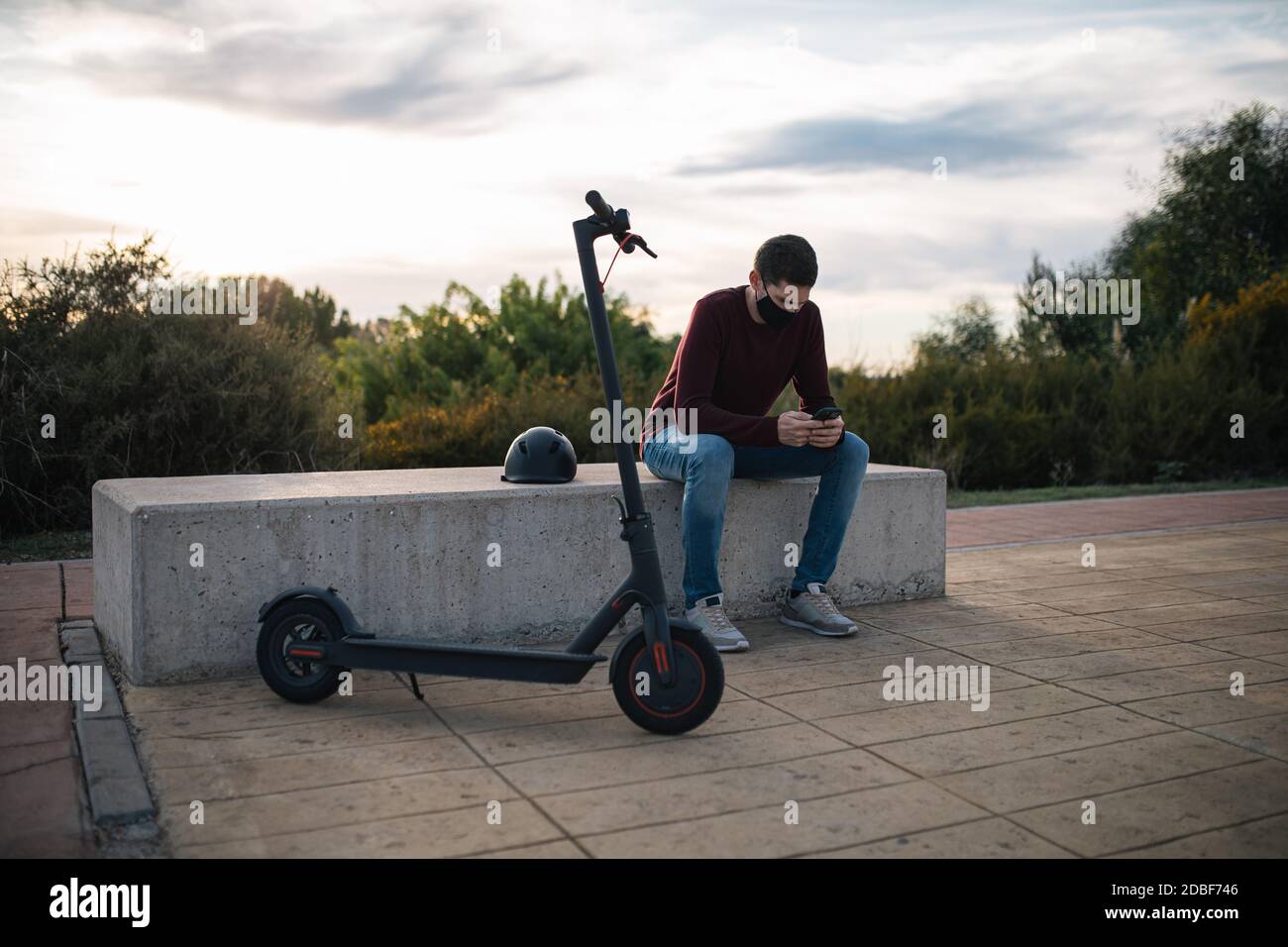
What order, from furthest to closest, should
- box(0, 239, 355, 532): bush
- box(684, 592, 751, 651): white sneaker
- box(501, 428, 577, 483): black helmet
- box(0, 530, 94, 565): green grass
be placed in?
box(0, 239, 355, 532): bush < box(0, 530, 94, 565): green grass < box(501, 428, 577, 483): black helmet < box(684, 592, 751, 651): white sneaker

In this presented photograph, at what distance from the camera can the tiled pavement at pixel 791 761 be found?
2.45 meters

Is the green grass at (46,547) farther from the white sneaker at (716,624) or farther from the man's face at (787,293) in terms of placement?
the man's face at (787,293)

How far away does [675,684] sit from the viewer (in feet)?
10.2

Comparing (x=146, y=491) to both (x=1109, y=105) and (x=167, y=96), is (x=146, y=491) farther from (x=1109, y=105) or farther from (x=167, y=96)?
(x=1109, y=105)

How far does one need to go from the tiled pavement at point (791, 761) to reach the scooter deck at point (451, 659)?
152 mm

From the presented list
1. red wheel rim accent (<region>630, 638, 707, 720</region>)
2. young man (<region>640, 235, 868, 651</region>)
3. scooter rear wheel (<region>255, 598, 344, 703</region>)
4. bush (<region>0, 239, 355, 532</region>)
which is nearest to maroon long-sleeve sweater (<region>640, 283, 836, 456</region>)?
young man (<region>640, 235, 868, 651</region>)

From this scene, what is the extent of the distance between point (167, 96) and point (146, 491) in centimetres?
522

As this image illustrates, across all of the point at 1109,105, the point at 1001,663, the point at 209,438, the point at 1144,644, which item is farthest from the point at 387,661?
the point at 1109,105

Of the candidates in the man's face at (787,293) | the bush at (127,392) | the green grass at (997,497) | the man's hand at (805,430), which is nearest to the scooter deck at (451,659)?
the man's hand at (805,430)

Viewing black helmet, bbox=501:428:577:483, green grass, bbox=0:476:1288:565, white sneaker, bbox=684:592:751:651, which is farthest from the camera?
green grass, bbox=0:476:1288:565

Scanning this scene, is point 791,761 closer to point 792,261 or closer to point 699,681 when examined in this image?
point 699,681

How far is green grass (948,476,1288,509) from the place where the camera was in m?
9.67

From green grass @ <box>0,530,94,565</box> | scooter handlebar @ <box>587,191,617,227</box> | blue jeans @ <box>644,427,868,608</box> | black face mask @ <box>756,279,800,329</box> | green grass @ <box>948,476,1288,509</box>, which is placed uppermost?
scooter handlebar @ <box>587,191,617,227</box>

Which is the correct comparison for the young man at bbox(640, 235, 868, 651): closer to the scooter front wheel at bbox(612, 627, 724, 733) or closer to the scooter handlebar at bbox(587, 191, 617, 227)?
the scooter front wheel at bbox(612, 627, 724, 733)
